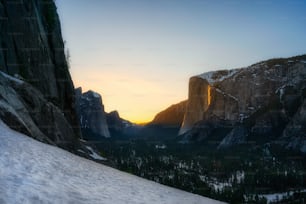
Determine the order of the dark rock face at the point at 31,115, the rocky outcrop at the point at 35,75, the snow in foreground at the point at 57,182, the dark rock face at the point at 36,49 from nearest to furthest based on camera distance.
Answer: the snow in foreground at the point at 57,182
the dark rock face at the point at 31,115
the rocky outcrop at the point at 35,75
the dark rock face at the point at 36,49

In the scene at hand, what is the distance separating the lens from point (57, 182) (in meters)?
11.7

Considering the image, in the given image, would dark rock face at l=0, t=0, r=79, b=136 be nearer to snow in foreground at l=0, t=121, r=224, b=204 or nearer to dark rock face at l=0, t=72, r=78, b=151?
dark rock face at l=0, t=72, r=78, b=151

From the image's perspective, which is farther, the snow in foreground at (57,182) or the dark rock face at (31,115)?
the dark rock face at (31,115)

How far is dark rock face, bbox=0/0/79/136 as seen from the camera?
41.6m

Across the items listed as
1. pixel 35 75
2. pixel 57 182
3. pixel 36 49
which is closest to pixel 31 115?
pixel 57 182

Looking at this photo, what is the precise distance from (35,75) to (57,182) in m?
36.8

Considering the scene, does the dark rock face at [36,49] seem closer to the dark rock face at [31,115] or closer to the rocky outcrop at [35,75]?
the rocky outcrop at [35,75]

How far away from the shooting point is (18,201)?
30.4ft

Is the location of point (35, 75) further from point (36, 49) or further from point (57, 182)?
point (57, 182)

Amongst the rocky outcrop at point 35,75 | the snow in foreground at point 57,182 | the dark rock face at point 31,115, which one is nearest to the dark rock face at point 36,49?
the rocky outcrop at point 35,75

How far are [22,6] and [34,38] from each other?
4.17 m

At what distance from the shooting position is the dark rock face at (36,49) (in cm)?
4155

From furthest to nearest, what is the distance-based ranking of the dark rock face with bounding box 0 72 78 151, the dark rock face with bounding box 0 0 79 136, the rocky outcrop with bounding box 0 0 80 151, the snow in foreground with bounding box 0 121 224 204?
1. the dark rock face with bounding box 0 0 79 136
2. the rocky outcrop with bounding box 0 0 80 151
3. the dark rock face with bounding box 0 72 78 151
4. the snow in foreground with bounding box 0 121 224 204

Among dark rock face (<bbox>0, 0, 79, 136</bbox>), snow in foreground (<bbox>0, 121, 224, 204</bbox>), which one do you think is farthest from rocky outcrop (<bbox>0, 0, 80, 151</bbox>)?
snow in foreground (<bbox>0, 121, 224, 204</bbox>)
